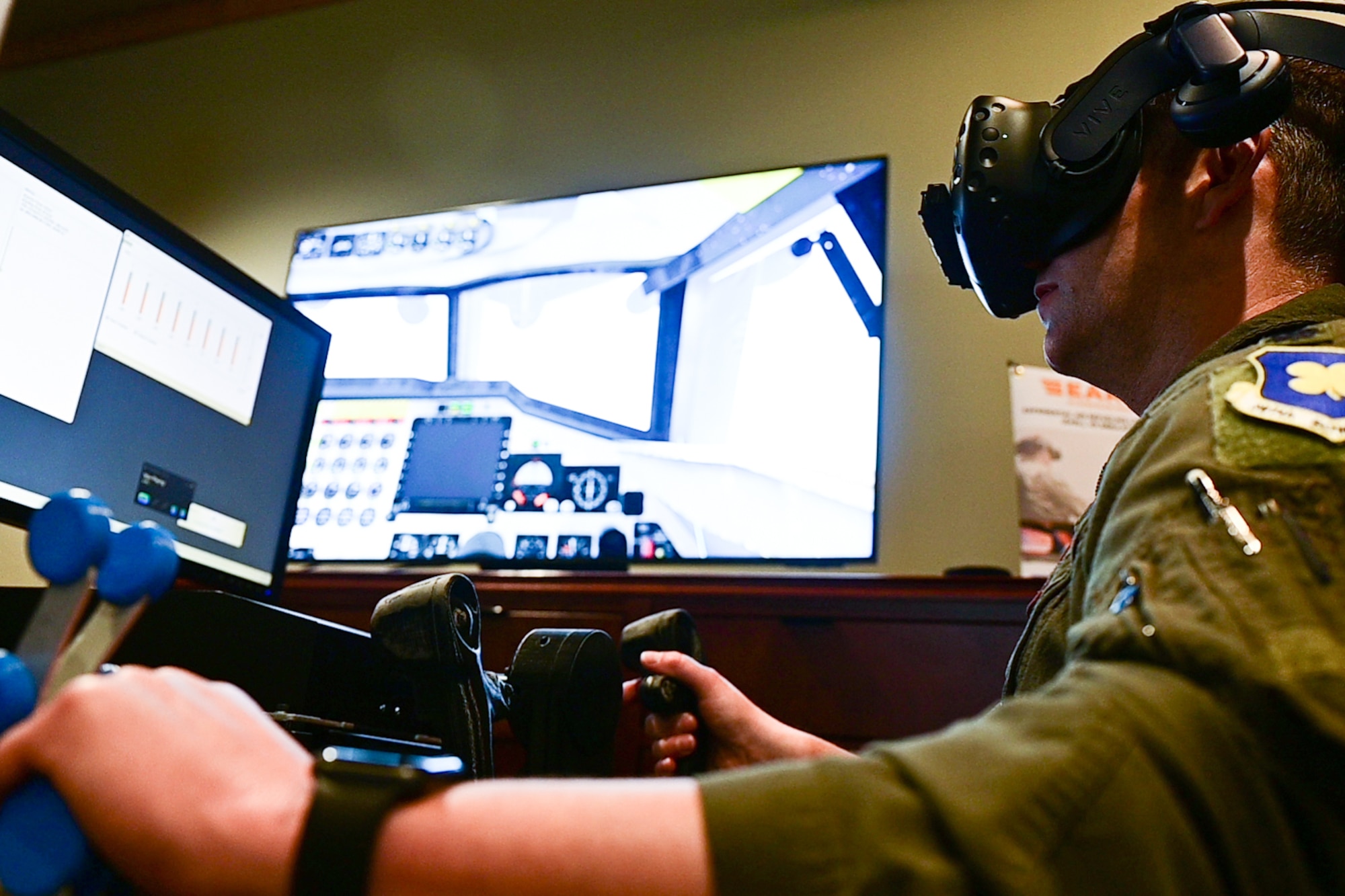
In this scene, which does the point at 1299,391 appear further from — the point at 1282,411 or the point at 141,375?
the point at 141,375

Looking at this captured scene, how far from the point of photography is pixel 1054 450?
7.05 ft

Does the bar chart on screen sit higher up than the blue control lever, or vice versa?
the bar chart on screen

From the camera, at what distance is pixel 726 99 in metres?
2.67

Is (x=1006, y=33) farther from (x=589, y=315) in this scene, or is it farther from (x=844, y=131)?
(x=589, y=315)

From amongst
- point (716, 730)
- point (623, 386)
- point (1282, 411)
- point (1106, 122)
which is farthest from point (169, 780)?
point (623, 386)

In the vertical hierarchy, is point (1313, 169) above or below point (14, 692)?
above

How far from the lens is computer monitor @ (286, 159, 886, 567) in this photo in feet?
7.16

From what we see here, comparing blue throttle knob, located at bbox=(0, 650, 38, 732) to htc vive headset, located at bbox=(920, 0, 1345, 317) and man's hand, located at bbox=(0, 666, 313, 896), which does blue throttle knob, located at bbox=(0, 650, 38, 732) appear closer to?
man's hand, located at bbox=(0, 666, 313, 896)

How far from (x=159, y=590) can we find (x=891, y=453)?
1.93m

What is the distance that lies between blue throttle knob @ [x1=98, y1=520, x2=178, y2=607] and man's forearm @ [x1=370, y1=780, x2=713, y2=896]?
16 centimetres

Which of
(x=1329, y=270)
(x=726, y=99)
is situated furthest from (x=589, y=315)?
(x=1329, y=270)

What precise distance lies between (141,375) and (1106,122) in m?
1.07

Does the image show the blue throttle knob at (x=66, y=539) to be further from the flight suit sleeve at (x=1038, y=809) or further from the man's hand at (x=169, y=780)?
the flight suit sleeve at (x=1038, y=809)

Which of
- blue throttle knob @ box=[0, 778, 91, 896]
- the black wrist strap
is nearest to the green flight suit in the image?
the black wrist strap
